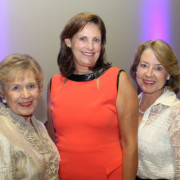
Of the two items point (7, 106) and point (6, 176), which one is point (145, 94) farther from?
point (6, 176)

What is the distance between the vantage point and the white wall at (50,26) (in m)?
2.86

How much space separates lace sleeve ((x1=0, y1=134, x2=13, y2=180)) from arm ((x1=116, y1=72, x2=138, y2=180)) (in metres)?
0.83

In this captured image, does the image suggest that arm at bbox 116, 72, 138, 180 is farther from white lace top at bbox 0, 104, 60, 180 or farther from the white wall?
the white wall

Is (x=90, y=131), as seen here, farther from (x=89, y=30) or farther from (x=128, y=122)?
(x=89, y=30)

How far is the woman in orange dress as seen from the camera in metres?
1.81

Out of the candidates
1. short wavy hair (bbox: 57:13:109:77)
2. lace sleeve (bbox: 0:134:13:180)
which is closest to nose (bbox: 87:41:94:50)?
short wavy hair (bbox: 57:13:109:77)

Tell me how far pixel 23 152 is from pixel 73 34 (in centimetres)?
94

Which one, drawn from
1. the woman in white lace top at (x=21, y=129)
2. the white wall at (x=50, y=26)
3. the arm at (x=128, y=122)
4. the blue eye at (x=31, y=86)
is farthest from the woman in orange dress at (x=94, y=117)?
the white wall at (x=50, y=26)

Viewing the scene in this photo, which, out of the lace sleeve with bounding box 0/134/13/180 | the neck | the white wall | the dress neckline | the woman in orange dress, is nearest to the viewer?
the lace sleeve with bounding box 0/134/13/180

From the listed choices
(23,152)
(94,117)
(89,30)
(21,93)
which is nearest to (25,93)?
(21,93)

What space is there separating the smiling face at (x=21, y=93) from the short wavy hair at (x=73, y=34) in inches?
18.0

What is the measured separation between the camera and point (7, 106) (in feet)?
5.41

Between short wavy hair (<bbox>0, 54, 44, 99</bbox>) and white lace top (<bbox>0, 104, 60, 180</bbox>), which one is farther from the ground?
short wavy hair (<bbox>0, 54, 44, 99</bbox>)

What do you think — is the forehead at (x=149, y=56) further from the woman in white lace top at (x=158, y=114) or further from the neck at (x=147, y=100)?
the neck at (x=147, y=100)
